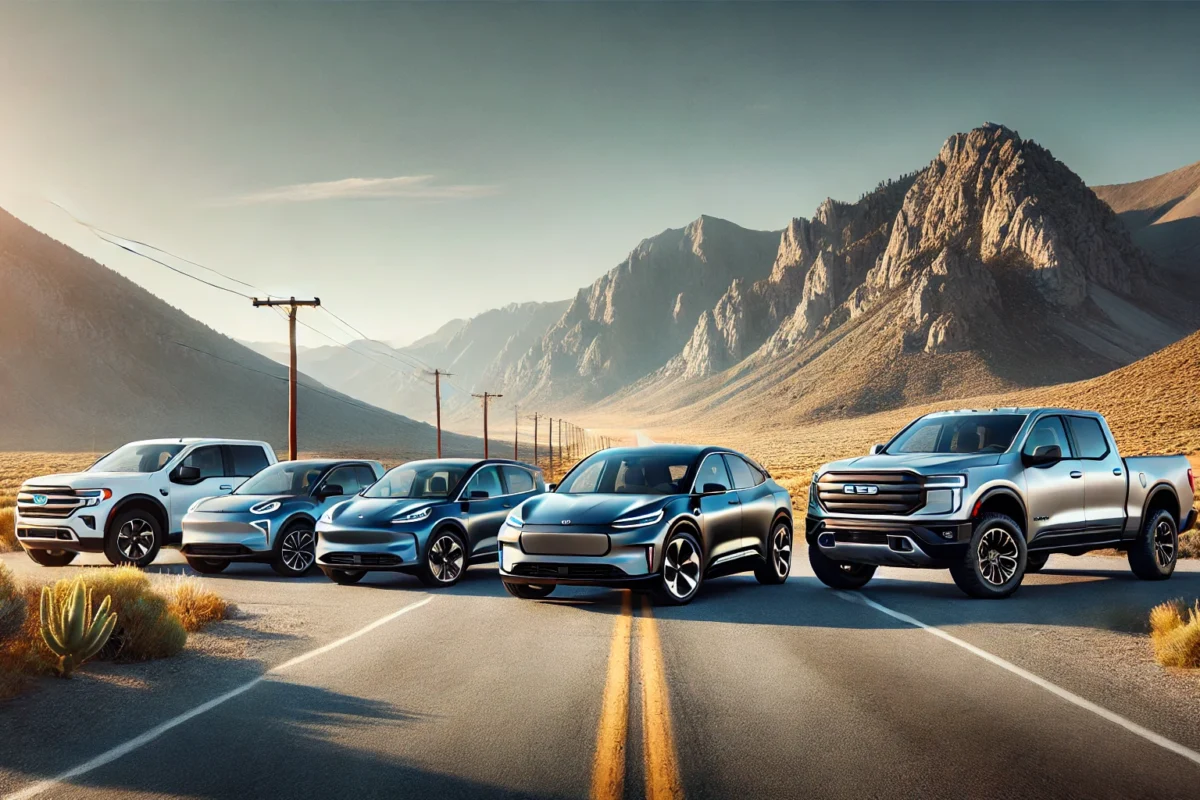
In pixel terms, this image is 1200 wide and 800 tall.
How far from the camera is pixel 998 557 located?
11719 millimetres

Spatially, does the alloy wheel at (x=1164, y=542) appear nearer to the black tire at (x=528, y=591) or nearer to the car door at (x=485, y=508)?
the black tire at (x=528, y=591)

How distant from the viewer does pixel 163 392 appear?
122562mm

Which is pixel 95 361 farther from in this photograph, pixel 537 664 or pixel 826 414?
pixel 537 664

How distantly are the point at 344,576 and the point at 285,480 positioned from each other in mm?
2752

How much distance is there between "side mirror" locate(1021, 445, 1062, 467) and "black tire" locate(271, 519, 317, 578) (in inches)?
381

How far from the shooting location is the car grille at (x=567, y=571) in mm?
10672

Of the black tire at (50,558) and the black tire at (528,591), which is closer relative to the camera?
the black tire at (528,591)

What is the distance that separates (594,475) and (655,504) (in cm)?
157

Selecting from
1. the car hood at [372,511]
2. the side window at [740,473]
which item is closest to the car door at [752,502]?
the side window at [740,473]

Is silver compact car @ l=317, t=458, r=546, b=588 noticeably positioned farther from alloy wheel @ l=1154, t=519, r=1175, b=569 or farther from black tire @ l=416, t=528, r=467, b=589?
alloy wheel @ l=1154, t=519, r=1175, b=569

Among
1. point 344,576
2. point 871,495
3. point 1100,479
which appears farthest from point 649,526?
point 1100,479

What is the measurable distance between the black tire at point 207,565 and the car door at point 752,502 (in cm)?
827

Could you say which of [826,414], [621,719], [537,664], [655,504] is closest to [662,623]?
[655,504]

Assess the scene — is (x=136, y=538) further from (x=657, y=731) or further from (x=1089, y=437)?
(x=1089, y=437)
